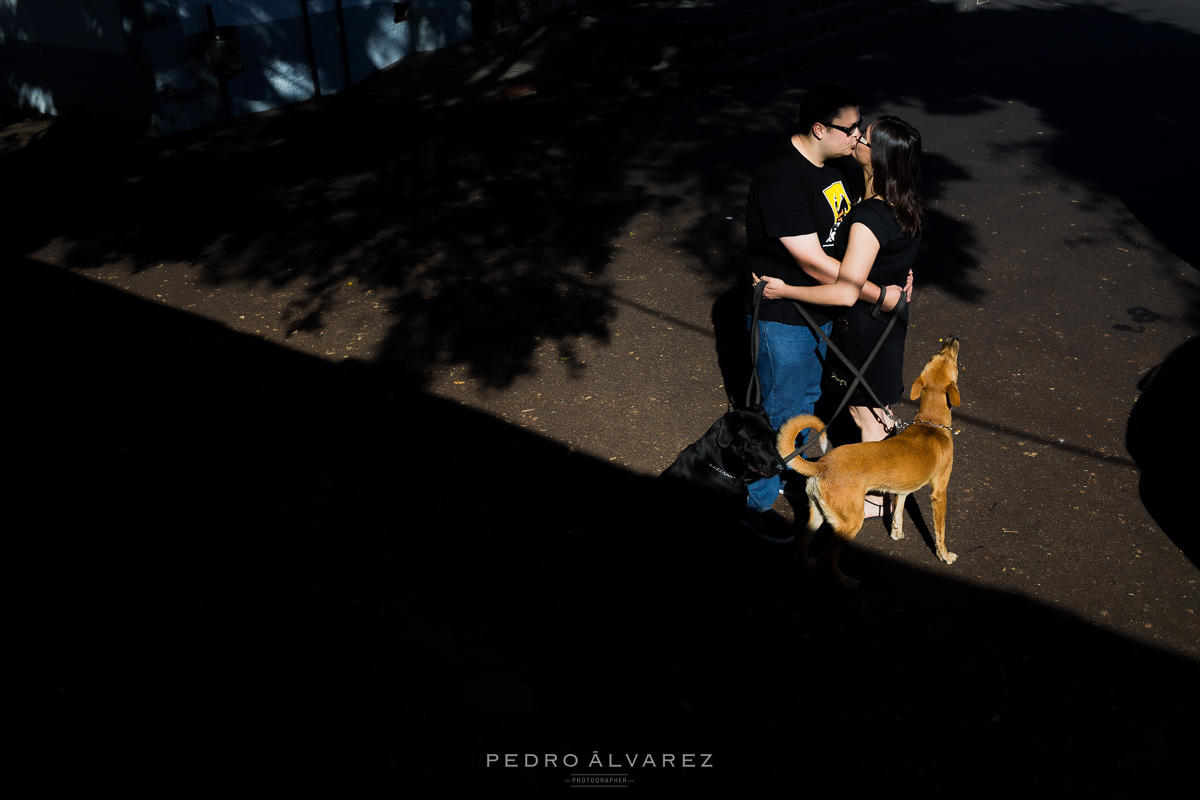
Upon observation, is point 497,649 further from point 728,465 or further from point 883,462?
point 883,462

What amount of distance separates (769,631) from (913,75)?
12.8 meters

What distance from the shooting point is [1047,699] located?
3547 millimetres

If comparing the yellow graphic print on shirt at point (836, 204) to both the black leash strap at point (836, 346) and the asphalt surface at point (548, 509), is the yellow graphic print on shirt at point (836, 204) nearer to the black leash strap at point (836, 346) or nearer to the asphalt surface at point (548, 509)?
the black leash strap at point (836, 346)

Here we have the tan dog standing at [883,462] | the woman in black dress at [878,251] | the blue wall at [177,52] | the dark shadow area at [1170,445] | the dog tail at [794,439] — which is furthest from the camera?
the blue wall at [177,52]

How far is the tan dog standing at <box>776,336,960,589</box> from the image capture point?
12.4 ft

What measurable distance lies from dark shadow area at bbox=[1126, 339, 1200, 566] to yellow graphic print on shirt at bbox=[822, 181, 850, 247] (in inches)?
102

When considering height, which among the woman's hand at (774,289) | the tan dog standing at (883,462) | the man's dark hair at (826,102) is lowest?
the tan dog standing at (883,462)

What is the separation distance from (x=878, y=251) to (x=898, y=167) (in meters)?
0.36

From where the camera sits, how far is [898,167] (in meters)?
3.42

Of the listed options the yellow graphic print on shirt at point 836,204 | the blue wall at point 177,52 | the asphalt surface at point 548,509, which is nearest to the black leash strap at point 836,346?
the yellow graphic print on shirt at point 836,204

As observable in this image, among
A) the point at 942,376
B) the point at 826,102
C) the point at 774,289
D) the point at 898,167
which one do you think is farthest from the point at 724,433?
the point at 826,102

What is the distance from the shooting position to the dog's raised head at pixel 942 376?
3.93 meters

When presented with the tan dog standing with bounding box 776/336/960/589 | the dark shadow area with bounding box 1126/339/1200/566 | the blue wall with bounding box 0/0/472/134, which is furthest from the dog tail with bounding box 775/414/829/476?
the blue wall with bounding box 0/0/472/134

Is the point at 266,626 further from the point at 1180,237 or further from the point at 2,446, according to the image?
the point at 1180,237
